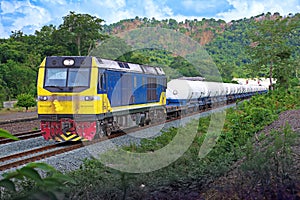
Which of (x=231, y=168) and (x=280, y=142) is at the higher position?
(x=280, y=142)

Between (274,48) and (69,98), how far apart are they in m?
19.3

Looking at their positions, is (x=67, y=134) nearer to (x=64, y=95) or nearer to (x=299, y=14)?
(x=64, y=95)

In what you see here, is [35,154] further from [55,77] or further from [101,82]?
[101,82]

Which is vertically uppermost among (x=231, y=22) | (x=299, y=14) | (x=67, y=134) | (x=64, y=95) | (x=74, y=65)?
(x=231, y=22)

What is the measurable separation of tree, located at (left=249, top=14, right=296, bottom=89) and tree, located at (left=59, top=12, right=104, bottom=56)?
18959 millimetres

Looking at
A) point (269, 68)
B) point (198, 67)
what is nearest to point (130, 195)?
point (269, 68)

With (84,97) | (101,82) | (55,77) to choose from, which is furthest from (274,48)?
(55,77)

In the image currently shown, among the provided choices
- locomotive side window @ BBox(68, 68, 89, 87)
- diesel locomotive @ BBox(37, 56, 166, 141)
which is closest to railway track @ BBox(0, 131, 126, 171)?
diesel locomotive @ BBox(37, 56, 166, 141)

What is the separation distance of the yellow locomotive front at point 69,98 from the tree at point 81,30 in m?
28.8

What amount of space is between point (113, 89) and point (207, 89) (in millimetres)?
15567

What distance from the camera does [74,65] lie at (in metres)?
13.8

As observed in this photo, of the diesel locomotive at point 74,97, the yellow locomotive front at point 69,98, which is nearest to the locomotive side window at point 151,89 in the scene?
the diesel locomotive at point 74,97

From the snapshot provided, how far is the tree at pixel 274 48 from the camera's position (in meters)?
28.7

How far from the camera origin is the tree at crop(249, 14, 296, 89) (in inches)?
1128
